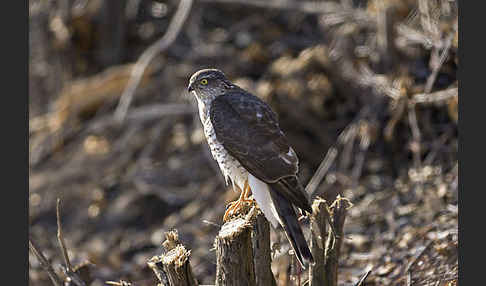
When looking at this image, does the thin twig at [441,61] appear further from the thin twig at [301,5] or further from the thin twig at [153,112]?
the thin twig at [153,112]

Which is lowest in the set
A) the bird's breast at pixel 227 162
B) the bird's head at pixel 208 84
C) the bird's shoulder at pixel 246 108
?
the bird's breast at pixel 227 162

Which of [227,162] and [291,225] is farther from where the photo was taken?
[227,162]

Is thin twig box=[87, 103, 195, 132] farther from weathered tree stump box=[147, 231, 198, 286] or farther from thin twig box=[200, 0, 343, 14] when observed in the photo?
weathered tree stump box=[147, 231, 198, 286]

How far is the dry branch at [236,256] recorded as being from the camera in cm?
389

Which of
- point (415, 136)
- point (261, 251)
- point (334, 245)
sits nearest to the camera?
point (261, 251)

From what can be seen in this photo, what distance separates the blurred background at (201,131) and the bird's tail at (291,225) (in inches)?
47.2

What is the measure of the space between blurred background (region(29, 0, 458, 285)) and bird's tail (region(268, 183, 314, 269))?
47.2 inches

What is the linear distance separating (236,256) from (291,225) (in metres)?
0.37

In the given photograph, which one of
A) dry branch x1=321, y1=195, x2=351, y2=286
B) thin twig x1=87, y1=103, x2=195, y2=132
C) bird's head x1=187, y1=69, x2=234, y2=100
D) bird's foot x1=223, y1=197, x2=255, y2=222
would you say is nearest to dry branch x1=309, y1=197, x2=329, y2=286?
dry branch x1=321, y1=195, x2=351, y2=286

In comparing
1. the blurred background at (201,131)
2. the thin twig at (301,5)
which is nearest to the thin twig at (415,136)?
the blurred background at (201,131)

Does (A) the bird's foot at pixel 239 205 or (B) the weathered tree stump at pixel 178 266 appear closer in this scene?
(B) the weathered tree stump at pixel 178 266

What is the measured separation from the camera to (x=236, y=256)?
389cm

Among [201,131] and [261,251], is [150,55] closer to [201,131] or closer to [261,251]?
[201,131]

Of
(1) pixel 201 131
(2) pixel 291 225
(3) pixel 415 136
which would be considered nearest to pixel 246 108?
(2) pixel 291 225
